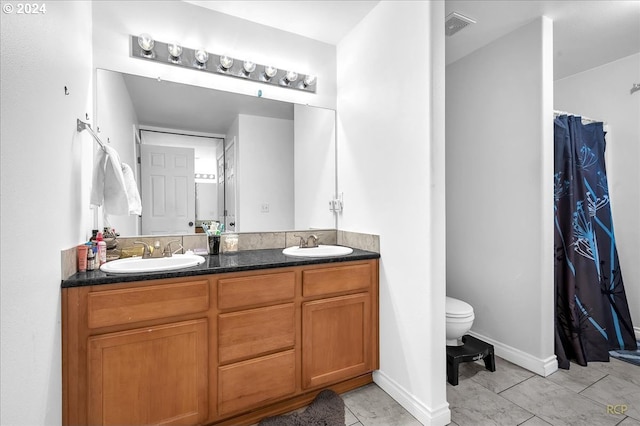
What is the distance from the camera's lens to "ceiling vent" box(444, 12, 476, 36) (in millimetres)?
2137

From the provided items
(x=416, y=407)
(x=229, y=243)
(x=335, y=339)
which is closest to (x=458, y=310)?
(x=416, y=407)

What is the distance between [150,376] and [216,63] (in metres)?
1.95

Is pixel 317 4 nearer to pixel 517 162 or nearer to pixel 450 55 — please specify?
pixel 450 55

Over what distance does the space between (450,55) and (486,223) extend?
1549mm

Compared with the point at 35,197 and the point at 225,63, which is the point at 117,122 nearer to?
the point at 225,63

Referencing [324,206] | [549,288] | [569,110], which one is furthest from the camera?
[569,110]

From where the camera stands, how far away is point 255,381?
165cm

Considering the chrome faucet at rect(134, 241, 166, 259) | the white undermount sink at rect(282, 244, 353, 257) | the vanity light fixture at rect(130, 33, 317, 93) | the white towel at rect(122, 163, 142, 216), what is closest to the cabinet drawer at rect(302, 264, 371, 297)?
the white undermount sink at rect(282, 244, 353, 257)

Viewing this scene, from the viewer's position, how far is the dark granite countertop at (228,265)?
134 centimetres

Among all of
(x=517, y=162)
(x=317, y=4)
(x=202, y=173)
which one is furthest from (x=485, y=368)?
(x=317, y=4)

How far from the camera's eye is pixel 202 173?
2.15 m

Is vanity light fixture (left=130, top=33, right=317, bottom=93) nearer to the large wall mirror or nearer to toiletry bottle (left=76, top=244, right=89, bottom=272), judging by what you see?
the large wall mirror

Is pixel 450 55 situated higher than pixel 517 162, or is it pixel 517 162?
pixel 450 55

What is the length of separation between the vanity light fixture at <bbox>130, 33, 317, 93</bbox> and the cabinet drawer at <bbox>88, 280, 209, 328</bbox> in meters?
1.48
